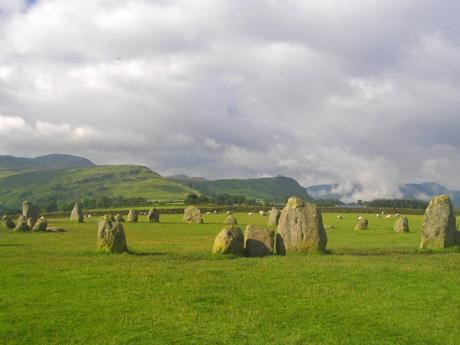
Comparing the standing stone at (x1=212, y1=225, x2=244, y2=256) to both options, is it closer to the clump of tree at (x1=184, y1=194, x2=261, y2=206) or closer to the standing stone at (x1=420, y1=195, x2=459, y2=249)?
the standing stone at (x1=420, y1=195, x2=459, y2=249)

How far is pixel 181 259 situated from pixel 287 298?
9659 mm

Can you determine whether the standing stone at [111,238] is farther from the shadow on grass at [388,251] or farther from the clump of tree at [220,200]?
the clump of tree at [220,200]

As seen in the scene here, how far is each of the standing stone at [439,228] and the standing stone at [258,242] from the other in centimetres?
1064

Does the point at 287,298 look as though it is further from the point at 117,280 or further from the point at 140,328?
the point at 117,280

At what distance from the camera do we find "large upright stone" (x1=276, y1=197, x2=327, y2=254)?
89.8ft

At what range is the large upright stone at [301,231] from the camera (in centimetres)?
2736

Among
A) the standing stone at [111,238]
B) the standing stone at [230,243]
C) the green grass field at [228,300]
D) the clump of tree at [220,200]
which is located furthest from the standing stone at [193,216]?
the clump of tree at [220,200]

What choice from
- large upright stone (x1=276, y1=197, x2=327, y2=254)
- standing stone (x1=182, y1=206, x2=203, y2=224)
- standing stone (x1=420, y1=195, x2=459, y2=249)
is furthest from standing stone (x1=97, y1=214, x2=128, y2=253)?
standing stone (x1=182, y1=206, x2=203, y2=224)

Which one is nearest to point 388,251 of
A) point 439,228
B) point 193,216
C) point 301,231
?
point 439,228

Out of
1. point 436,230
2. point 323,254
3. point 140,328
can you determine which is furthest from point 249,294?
point 436,230

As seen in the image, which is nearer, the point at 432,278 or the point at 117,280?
the point at 117,280

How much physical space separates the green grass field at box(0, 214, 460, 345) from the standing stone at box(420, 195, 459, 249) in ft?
18.1

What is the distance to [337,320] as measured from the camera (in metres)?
13.9

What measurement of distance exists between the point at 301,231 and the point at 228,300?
41.7 feet
